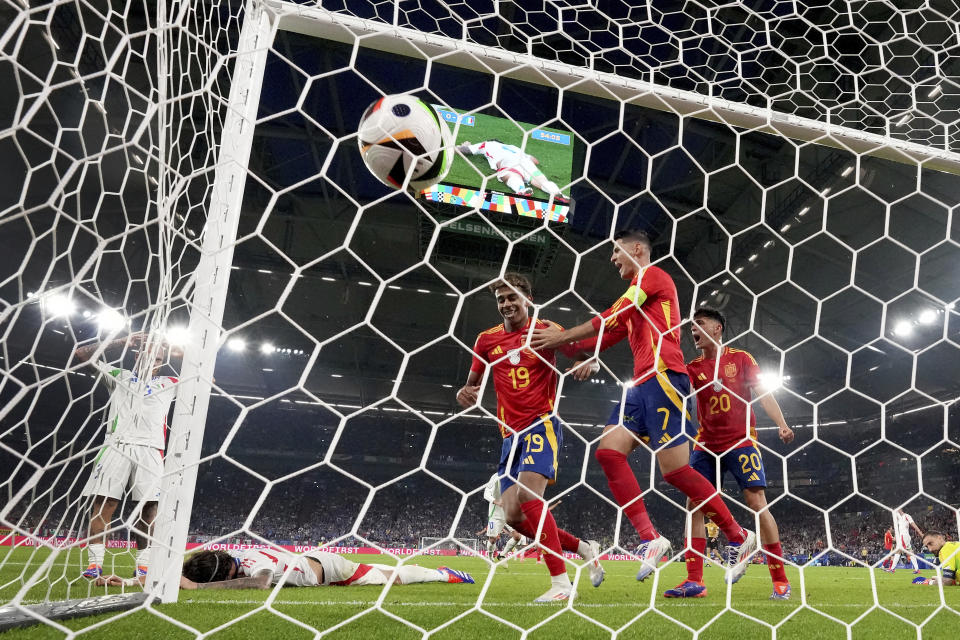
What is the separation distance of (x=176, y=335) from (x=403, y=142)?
94 cm

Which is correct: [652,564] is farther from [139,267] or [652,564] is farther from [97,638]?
[139,267]

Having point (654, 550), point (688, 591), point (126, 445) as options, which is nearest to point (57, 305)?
point (126, 445)

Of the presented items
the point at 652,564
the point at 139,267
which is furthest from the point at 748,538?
the point at 139,267

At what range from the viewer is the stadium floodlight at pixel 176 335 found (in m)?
1.52

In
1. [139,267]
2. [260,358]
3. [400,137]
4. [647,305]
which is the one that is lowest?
[260,358]

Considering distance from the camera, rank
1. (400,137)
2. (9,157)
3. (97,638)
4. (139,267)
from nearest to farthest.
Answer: (97,638) → (400,137) → (139,267) → (9,157)

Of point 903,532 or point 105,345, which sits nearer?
point 105,345

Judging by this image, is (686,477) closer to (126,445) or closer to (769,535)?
(769,535)

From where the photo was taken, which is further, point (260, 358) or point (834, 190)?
point (260, 358)

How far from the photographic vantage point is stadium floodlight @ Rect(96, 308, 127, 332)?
1.23 meters

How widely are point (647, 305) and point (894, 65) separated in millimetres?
4251

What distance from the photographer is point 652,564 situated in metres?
1.83

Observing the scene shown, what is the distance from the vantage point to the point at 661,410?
1.84 meters

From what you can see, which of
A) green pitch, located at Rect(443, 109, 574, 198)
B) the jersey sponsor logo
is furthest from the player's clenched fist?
the jersey sponsor logo
